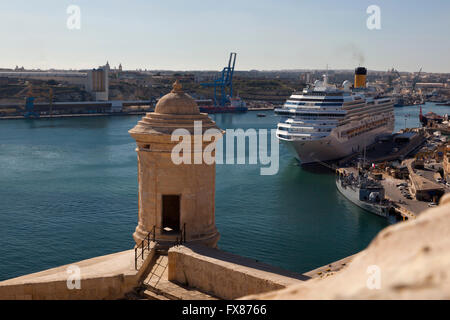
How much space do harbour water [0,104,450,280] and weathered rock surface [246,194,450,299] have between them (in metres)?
13.2

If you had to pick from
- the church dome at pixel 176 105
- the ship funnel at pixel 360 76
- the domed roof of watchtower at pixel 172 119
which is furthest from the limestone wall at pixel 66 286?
the ship funnel at pixel 360 76

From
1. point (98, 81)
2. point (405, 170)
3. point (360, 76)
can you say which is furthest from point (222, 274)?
point (98, 81)

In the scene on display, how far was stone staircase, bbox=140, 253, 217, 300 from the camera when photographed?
391 cm

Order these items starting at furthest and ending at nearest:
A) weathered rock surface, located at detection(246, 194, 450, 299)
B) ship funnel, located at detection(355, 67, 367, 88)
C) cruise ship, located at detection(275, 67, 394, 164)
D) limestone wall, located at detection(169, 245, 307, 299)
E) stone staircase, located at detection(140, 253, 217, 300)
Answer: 1. ship funnel, located at detection(355, 67, 367, 88)
2. cruise ship, located at detection(275, 67, 394, 164)
3. stone staircase, located at detection(140, 253, 217, 300)
4. limestone wall, located at detection(169, 245, 307, 299)
5. weathered rock surface, located at detection(246, 194, 450, 299)

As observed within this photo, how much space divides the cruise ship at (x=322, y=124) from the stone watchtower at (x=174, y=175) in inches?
1043

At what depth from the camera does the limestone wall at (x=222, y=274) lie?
369 centimetres

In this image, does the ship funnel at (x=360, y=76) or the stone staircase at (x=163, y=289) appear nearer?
the stone staircase at (x=163, y=289)

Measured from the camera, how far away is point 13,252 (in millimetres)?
14922

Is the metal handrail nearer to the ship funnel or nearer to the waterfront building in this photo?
the ship funnel

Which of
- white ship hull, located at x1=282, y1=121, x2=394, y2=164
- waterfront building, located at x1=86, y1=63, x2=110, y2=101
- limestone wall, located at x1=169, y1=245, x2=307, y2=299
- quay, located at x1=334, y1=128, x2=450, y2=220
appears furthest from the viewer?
waterfront building, located at x1=86, y1=63, x2=110, y2=101

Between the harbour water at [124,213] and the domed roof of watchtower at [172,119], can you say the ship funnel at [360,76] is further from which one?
the domed roof of watchtower at [172,119]

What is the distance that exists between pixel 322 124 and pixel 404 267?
31.6m

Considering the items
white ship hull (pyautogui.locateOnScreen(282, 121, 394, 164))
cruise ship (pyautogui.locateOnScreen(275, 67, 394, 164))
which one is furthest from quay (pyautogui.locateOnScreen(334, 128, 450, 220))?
cruise ship (pyautogui.locateOnScreen(275, 67, 394, 164))

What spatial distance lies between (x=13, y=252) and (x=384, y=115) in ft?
119
